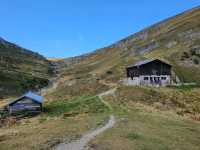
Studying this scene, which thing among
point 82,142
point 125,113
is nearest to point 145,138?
point 82,142

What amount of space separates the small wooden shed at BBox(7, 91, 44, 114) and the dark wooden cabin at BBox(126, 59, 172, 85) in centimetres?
3507

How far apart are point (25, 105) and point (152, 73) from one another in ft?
132

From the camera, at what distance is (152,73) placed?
296ft

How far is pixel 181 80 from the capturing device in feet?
322

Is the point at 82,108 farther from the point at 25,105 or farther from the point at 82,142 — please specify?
the point at 82,142

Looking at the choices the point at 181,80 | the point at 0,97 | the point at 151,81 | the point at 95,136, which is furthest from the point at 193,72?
the point at 95,136

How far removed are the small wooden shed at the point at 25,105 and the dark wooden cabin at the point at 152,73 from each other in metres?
35.1

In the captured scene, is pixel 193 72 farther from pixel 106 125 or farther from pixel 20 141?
pixel 20 141

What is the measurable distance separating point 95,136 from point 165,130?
31.8ft

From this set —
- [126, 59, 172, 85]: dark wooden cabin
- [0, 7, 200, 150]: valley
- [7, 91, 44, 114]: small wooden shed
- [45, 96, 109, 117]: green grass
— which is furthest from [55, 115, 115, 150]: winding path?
[126, 59, 172, 85]: dark wooden cabin

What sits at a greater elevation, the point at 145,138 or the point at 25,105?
the point at 25,105

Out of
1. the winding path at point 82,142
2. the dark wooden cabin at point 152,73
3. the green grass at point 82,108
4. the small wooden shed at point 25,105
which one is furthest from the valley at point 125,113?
the dark wooden cabin at point 152,73

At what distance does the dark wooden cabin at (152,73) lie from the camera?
89562 millimetres

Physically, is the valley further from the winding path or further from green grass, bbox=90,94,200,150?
the winding path
